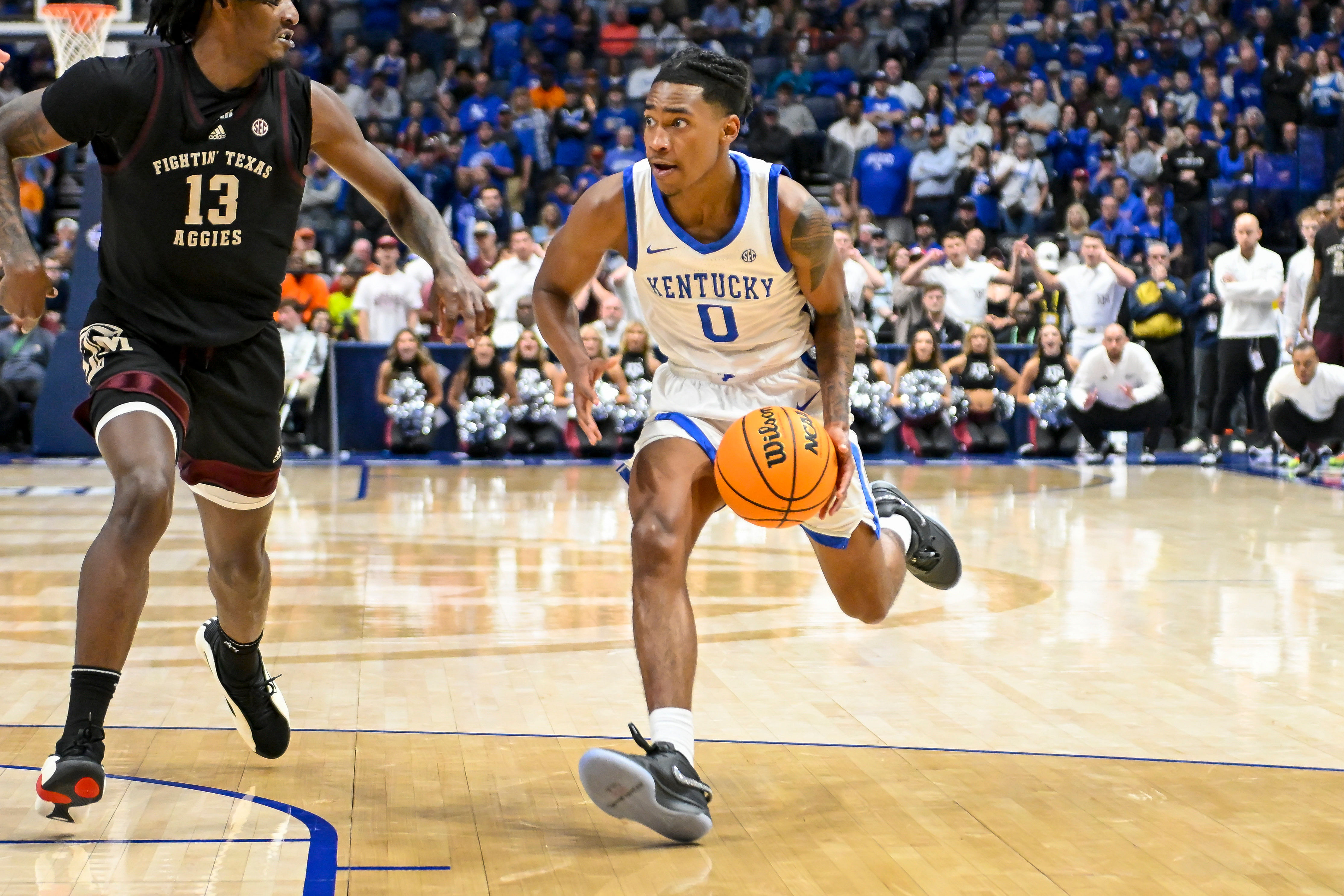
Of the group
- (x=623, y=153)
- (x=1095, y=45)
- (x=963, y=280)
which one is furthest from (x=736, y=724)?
(x=1095, y=45)

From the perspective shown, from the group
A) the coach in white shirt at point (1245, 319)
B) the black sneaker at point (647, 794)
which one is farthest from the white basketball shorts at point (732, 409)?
the coach in white shirt at point (1245, 319)

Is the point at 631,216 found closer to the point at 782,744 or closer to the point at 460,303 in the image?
the point at 460,303

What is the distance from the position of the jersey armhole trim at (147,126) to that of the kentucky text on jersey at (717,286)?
53.5 inches

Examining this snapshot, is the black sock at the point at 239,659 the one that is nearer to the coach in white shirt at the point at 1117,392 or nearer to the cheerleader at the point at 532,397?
the cheerleader at the point at 532,397

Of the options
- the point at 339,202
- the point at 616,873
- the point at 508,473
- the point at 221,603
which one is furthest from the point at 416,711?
the point at 339,202

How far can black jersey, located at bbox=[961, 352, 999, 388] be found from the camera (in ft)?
49.4

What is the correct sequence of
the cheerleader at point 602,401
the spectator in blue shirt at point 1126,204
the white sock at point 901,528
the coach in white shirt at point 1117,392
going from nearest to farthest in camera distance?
the white sock at point 901,528 → the cheerleader at point 602,401 → the coach in white shirt at point 1117,392 → the spectator in blue shirt at point 1126,204

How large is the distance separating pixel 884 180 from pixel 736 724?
13729mm

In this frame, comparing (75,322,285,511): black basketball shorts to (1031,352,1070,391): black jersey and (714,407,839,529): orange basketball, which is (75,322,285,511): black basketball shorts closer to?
(714,407,839,529): orange basketball

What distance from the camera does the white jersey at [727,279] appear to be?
4.41m

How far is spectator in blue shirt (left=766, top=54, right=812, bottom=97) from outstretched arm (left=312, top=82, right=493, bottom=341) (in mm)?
15891

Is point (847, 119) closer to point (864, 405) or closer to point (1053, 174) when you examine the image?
point (1053, 174)

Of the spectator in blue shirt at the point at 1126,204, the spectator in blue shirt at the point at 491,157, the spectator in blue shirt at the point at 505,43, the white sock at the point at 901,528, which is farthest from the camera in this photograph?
the spectator in blue shirt at the point at 505,43

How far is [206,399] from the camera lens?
4121 millimetres
